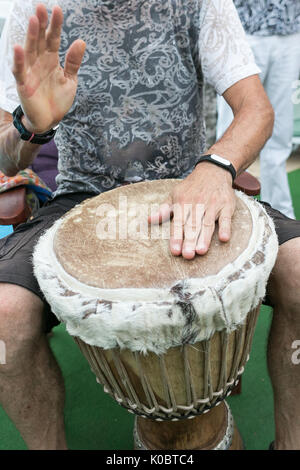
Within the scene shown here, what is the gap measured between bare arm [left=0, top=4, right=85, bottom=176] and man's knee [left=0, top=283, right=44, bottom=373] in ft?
1.38

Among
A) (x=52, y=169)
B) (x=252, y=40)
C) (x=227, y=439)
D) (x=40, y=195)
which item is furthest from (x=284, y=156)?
(x=227, y=439)

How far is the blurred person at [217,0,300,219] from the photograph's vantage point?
2195 mm

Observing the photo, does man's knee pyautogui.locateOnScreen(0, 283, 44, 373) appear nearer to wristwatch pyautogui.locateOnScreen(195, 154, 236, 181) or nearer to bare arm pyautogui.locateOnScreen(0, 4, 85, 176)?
bare arm pyautogui.locateOnScreen(0, 4, 85, 176)

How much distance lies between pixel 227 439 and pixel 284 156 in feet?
5.70

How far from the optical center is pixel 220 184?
1.02 m

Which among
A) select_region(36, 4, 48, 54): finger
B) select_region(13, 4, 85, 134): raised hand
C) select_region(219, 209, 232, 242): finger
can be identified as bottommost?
select_region(219, 209, 232, 242): finger

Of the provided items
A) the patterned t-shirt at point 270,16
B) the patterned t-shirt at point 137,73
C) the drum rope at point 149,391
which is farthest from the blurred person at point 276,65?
the drum rope at point 149,391

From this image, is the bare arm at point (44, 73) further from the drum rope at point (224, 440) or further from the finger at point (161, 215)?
the drum rope at point (224, 440)

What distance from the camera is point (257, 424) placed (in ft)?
4.44

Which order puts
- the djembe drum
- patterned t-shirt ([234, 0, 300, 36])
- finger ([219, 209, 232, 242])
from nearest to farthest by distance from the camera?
the djembe drum < finger ([219, 209, 232, 242]) < patterned t-shirt ([234, 0, 300, 36])

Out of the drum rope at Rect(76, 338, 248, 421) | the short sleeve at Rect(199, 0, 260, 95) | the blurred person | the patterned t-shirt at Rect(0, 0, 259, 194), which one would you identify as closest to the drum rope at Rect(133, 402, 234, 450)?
the drum rope at Rect(76, 338, 248, 421)

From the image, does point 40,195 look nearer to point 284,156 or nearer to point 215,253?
point 215,253

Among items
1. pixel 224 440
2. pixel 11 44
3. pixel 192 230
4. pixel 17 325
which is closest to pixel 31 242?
pixel 17 325

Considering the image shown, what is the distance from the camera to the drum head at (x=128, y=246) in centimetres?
79
